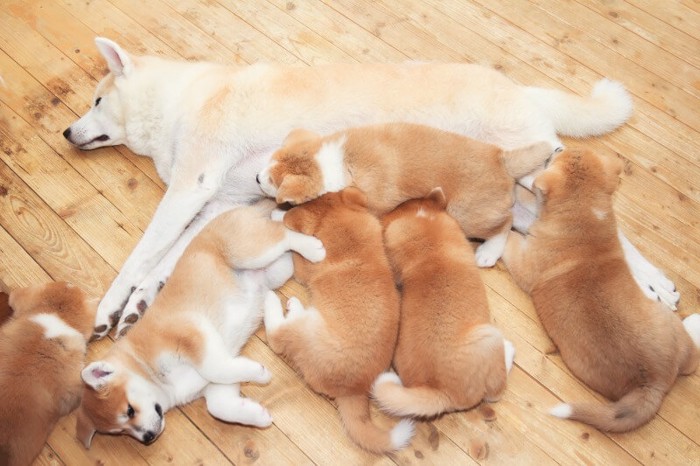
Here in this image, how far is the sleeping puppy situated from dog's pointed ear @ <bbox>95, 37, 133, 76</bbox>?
868 millimetres

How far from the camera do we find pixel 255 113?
2.68m

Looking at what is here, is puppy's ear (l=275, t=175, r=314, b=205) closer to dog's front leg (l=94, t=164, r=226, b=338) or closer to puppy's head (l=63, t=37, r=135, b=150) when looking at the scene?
dog's front leg (l=94, t=164, r=226, b=338)

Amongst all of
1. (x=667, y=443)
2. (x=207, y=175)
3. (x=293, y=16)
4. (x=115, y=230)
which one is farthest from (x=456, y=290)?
(x=293, y=16)

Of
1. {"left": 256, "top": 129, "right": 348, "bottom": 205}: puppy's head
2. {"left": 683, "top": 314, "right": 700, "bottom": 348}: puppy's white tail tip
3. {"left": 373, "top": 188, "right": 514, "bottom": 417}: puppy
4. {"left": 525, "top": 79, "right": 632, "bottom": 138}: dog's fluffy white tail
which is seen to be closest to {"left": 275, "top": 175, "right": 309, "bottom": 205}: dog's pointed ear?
{"left": 256, "top": 129, "right": 348, "bottom": 205}: puppy's head

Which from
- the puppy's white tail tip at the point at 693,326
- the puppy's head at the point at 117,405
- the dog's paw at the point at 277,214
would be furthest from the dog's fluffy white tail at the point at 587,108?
the puppy's head at the point at 117,405

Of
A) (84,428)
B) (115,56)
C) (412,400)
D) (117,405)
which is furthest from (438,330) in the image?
(115,56)

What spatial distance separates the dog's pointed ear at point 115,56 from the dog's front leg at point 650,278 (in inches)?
83.9

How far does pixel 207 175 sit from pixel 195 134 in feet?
0.59

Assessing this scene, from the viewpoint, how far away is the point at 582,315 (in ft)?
7.29

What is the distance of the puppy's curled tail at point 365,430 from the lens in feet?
7.18

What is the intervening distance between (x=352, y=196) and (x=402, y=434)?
0.84 meters

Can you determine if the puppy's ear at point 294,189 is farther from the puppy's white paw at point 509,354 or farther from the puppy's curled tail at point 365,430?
the puppy's white paw at point 509,354

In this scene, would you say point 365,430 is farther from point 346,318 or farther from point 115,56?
point 115,56

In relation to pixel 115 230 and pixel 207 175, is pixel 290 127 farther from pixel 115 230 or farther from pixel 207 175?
pixel 115 230
